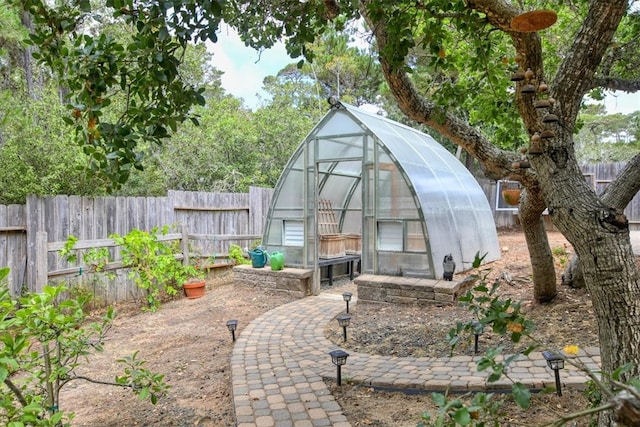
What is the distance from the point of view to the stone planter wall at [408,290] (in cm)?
557

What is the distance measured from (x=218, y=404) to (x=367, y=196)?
4.19 m

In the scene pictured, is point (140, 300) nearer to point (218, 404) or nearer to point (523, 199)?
point (218, 404)

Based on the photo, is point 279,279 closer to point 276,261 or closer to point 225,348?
point 276,261

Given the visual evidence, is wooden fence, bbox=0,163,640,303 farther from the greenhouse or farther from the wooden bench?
the wooden bench

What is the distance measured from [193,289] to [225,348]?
2.61 m

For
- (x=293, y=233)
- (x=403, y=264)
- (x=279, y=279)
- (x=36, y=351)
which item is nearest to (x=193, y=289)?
(x=279, y=279)

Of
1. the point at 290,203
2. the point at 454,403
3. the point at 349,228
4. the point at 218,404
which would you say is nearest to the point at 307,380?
the point at 218,404

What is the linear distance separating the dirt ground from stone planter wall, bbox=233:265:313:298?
17cm

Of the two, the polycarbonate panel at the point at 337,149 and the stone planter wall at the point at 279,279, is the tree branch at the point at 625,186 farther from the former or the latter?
the stone planter wall at the point at 279,279

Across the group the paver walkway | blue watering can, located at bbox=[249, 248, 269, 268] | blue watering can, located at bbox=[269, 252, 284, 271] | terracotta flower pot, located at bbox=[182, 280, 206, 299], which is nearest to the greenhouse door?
blue watering can, located at bbox=[269, 252, 284, 271]

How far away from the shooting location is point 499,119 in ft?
14.5

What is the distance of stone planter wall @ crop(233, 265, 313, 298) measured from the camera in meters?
6.86

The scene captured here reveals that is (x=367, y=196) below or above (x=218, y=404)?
above

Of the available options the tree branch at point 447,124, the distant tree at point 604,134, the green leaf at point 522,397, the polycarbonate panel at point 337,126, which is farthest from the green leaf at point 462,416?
the distant tree at point 604,134
